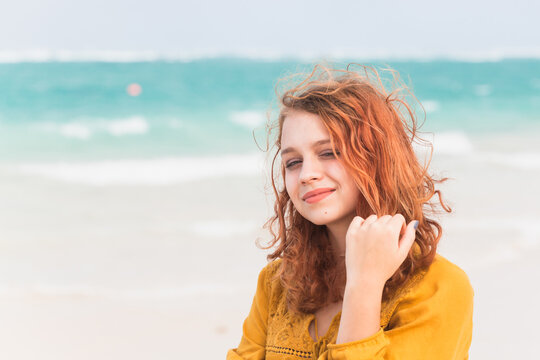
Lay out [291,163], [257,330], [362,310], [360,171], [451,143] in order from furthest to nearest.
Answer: [451,143] < [257,330] < [291,163] < [360,171] < [362,310]

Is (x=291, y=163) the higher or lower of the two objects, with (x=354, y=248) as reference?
higher

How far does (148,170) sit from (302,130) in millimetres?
6964

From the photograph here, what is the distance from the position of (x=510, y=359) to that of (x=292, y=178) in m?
2.46

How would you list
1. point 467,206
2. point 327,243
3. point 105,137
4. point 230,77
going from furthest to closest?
point 230,77 → point 105,137 → point 467,206 → point 327,243

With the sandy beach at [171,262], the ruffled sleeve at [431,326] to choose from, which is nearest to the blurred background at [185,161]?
the sandy beach at [171,262]

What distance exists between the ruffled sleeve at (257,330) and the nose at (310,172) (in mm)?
582

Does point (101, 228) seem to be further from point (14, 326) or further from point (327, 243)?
point (327, 243)

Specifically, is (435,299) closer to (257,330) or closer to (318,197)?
(318,197)

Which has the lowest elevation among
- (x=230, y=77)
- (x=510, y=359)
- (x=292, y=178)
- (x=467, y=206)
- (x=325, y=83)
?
(x=510, y=359)

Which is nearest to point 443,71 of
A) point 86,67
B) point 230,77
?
point 230,77

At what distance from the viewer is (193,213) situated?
679 centimetres

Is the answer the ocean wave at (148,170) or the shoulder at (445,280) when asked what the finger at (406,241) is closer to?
the shoulder at (445,280)

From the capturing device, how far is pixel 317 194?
202 cm

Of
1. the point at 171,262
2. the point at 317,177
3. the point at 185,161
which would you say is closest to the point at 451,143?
the point at 185,161
